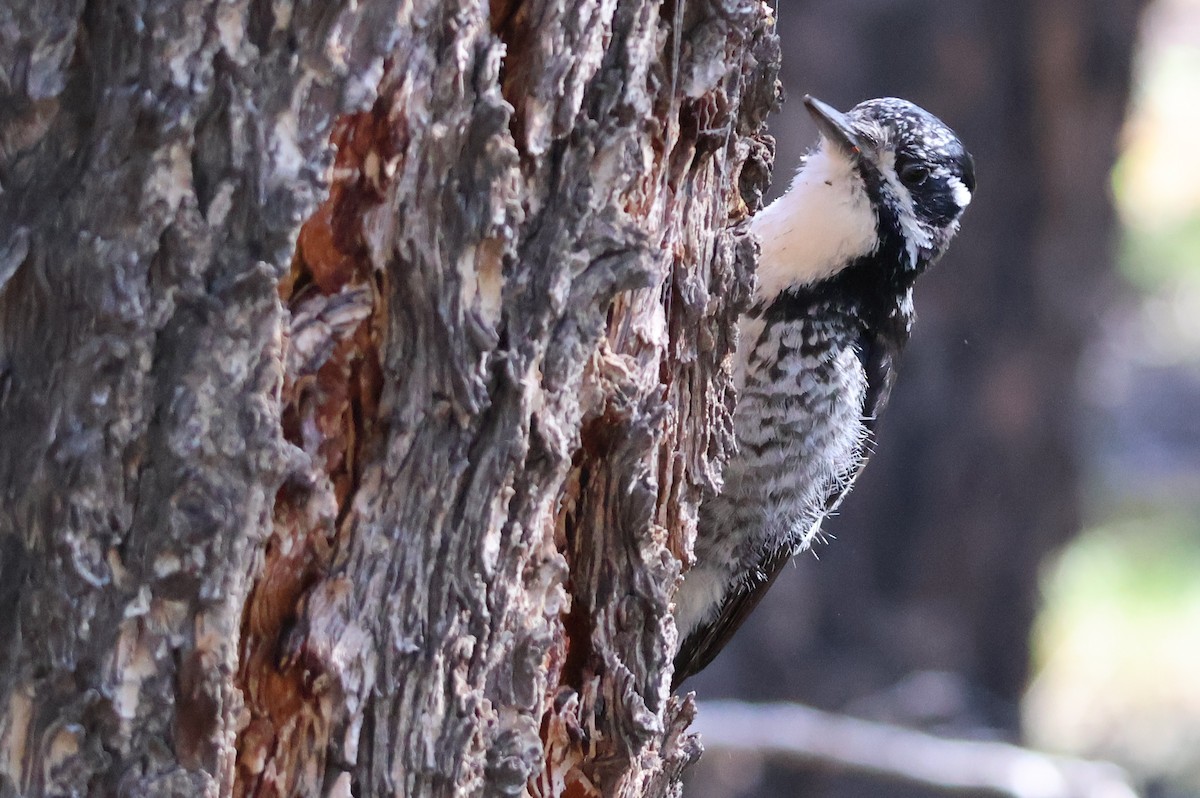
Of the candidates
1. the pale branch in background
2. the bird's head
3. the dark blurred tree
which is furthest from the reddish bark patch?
the dark blurred tree

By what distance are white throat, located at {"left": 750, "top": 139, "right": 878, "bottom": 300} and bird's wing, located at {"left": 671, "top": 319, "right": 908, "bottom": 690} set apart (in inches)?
10.5

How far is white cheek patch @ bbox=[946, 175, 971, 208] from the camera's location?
351 centimetres

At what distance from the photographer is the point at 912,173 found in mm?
3357

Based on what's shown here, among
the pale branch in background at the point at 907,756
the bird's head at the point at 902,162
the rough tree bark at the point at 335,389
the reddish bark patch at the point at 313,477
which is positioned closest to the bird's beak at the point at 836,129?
the bird's head at the point at 902,162

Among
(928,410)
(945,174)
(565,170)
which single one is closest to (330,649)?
(565,170)

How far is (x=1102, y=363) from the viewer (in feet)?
23.4

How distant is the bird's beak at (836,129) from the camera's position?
321 centimetres

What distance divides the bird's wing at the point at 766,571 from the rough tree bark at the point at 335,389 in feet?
4.95

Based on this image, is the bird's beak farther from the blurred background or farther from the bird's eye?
the blurred background

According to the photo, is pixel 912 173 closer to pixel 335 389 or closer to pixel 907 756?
pixel 335 389

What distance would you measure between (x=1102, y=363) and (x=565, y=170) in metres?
6.03

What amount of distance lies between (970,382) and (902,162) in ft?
10.8

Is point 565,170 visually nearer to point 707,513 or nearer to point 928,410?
point 707,513

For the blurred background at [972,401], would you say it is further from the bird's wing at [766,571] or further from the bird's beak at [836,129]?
the bird's beak at [836,129]
